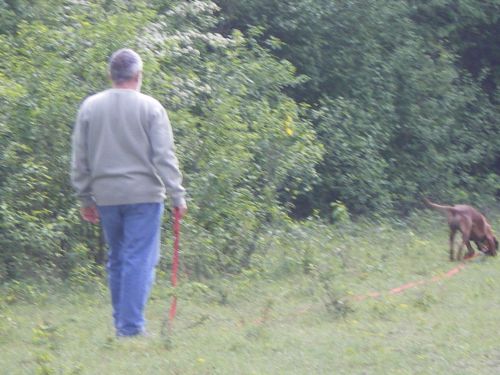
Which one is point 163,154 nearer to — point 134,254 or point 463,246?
point 134,254

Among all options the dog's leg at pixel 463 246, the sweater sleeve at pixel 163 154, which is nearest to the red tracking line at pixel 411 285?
the dog's leg at pixel 463 246

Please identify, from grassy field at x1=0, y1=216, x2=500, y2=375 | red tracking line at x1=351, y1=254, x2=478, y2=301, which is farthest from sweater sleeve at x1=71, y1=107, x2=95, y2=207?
red tracking line at x1=351, y1=254, x2=478, y2=301

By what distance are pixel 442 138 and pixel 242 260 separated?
705 centimetres

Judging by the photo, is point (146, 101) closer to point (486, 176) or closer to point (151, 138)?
point (151, 138)

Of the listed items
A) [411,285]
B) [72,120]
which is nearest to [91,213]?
[72,120]

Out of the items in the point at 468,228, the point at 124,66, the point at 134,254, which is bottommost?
the point at 468,228

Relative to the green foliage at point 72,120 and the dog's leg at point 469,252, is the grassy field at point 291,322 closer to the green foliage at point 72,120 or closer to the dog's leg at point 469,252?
the dog's leg at point 469,252

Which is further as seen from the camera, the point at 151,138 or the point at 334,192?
the point at 334,192

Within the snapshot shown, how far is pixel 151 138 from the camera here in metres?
7.12

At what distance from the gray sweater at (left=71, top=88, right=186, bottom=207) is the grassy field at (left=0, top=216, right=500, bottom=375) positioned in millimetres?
972

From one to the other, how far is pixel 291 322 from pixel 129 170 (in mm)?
1888

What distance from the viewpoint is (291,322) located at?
8.13 metres

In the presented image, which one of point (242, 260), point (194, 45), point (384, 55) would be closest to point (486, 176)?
point (384, 55)

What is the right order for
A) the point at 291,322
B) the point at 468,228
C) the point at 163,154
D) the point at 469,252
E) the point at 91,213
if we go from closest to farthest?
1. the point at 163,154
2. the point at 91,213
3. the point at 291,322
4. the point at 468,228
5. the point at 469,252
